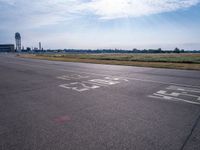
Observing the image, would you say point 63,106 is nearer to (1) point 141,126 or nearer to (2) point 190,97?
(1) point 141,126

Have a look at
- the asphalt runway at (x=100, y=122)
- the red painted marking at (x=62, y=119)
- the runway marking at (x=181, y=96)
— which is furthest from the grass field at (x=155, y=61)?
the red painted marking at (x=62, y=119)

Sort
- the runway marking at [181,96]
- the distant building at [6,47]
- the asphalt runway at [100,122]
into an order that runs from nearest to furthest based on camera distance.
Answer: the asphalt runway at [100,122] → the runway marking at [181,96] → the distant building at [6,47]

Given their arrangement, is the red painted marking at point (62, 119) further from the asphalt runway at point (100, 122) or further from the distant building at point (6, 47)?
the distant building at point (6, 47)

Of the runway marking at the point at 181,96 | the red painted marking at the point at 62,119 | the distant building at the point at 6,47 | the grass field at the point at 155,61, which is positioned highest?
the distant building at the point at 6,47

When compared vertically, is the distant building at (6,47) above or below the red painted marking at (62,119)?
above

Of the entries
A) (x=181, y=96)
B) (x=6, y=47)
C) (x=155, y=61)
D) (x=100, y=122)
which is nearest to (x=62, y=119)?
(x=100, y=122)

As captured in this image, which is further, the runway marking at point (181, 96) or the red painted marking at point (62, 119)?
the runway marking at point (181, 96)

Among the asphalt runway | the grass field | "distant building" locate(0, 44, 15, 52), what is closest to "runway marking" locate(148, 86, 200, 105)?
the asphalt runway

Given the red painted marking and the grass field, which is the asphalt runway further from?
the grass field

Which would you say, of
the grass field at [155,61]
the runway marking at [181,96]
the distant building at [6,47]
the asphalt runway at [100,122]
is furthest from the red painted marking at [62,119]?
the distant building at [6,47]

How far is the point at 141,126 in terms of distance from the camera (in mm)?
3570

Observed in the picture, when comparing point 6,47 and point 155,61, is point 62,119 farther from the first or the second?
point 6,47

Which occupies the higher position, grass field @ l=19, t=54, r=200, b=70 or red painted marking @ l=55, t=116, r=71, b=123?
grass field @ l=19, t=54, r=200, b=70

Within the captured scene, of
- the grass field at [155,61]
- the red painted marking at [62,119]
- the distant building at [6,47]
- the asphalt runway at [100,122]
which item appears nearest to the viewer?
the asphalt runway at [100,122]
